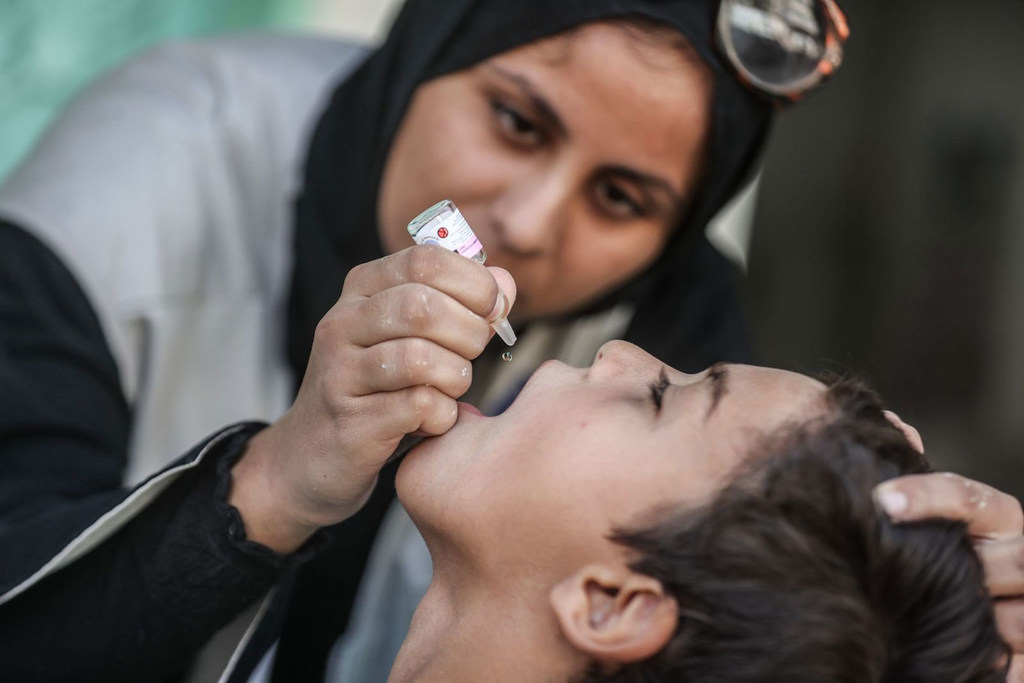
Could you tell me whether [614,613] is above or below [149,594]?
above

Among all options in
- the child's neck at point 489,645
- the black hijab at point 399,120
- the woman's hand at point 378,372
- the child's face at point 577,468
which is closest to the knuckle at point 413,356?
the woman's hand at point 378,372


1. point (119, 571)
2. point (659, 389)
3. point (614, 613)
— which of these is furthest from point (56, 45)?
point (614, 613)

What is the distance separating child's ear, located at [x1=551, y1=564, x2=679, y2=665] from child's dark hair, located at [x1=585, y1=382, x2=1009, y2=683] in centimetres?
1

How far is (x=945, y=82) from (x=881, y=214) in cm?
47

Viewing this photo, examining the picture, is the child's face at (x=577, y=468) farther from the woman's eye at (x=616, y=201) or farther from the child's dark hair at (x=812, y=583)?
the woman's eye at (x=616, y=201)

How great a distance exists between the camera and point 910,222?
3398mm

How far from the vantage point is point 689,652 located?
3.05 feet

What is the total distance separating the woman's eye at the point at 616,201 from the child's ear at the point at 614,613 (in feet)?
2.65

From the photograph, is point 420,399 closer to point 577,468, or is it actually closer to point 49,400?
point 577,468

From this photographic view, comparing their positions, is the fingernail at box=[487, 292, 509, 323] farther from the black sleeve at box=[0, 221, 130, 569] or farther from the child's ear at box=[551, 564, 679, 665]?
the black sleeve at box=[0, 221, 130, 569]

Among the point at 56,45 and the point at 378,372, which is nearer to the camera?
the point at 378,372

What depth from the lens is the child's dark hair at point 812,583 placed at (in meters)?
0.91

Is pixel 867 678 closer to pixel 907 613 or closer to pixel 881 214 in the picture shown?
pixel 907 613

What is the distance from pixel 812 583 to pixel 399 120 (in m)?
1.05
